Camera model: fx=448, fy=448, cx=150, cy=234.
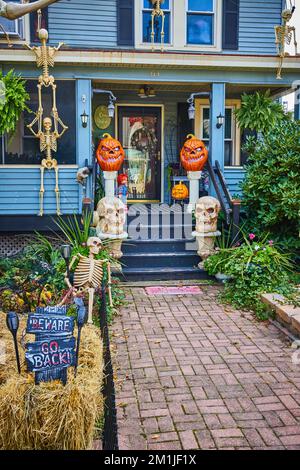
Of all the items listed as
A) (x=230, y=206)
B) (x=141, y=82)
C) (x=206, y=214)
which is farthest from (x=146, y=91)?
(x=206, y=214)

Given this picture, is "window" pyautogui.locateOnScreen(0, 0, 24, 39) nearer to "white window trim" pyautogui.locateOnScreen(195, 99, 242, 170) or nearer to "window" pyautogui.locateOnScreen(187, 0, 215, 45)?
"window" pyautogui.locateOnScreen(187, 0, 215, 45)

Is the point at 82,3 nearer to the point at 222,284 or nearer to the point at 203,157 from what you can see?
the point at 203,157

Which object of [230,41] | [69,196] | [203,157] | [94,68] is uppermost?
[230,41]

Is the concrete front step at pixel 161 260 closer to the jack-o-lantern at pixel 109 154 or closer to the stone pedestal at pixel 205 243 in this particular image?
the stone pedestal at pixel 205 243

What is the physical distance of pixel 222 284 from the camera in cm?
A: 738

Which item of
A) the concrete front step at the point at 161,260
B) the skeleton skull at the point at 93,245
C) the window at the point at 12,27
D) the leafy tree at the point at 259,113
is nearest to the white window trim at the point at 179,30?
the leafy tree at the point at 259,113

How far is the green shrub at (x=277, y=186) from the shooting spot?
724 centimetres

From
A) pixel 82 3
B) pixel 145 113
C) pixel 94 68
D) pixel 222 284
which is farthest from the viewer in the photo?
pixel 145 113

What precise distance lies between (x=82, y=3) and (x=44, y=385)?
928 cm

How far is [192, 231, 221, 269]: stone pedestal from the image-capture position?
7551mm

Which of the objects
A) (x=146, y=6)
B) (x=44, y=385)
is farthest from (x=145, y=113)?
(x=44, y=385)

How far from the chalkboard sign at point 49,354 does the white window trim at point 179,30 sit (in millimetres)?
8574

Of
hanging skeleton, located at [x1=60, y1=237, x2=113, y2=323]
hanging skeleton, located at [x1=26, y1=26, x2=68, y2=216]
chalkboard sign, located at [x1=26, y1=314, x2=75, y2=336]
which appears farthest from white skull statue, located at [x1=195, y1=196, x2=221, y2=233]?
chalkboard sign, located at [x1=26, y1=314, x2=75, y2=336]
